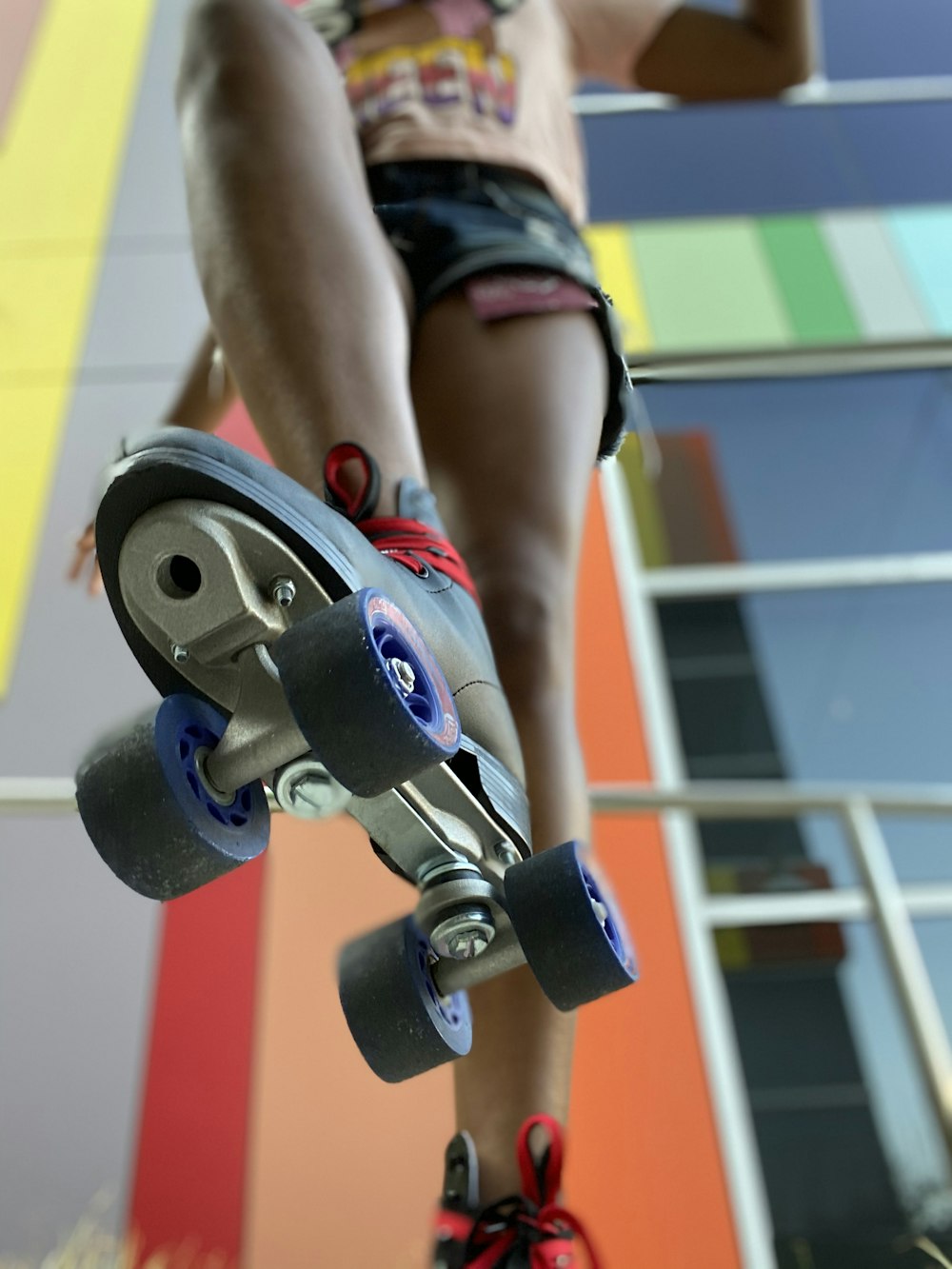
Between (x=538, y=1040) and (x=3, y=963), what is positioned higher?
(x=3, y=963)

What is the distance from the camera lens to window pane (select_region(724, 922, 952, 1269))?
0.93m

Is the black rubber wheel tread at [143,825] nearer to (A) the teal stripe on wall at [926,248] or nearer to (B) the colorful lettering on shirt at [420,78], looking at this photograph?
(B) the colorful lettering on shirt at [420,78]

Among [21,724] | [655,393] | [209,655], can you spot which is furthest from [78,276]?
[209,655]

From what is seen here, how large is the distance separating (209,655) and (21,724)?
3.41ft

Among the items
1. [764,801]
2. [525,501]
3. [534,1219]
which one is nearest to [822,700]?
[764,801]

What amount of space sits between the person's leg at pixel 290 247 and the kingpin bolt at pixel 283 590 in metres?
0.11

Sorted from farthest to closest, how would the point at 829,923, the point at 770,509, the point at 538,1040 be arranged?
the point at 770,509 → the point at 829,923 → the point at 538,1040

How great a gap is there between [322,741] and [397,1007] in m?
0.16

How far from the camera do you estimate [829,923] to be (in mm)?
1200

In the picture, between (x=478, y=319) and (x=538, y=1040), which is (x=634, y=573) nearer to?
(x=478, y=319)

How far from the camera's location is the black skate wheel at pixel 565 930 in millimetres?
424

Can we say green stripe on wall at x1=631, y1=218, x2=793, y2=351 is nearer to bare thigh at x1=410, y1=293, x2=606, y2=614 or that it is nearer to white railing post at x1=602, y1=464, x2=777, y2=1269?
white railing post at x1=602, y1=464, x2=777, y2=1269

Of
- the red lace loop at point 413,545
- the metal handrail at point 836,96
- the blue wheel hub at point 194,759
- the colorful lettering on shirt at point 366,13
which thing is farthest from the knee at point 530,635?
the metal handrail at point 836,96

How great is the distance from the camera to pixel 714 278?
1.63m
